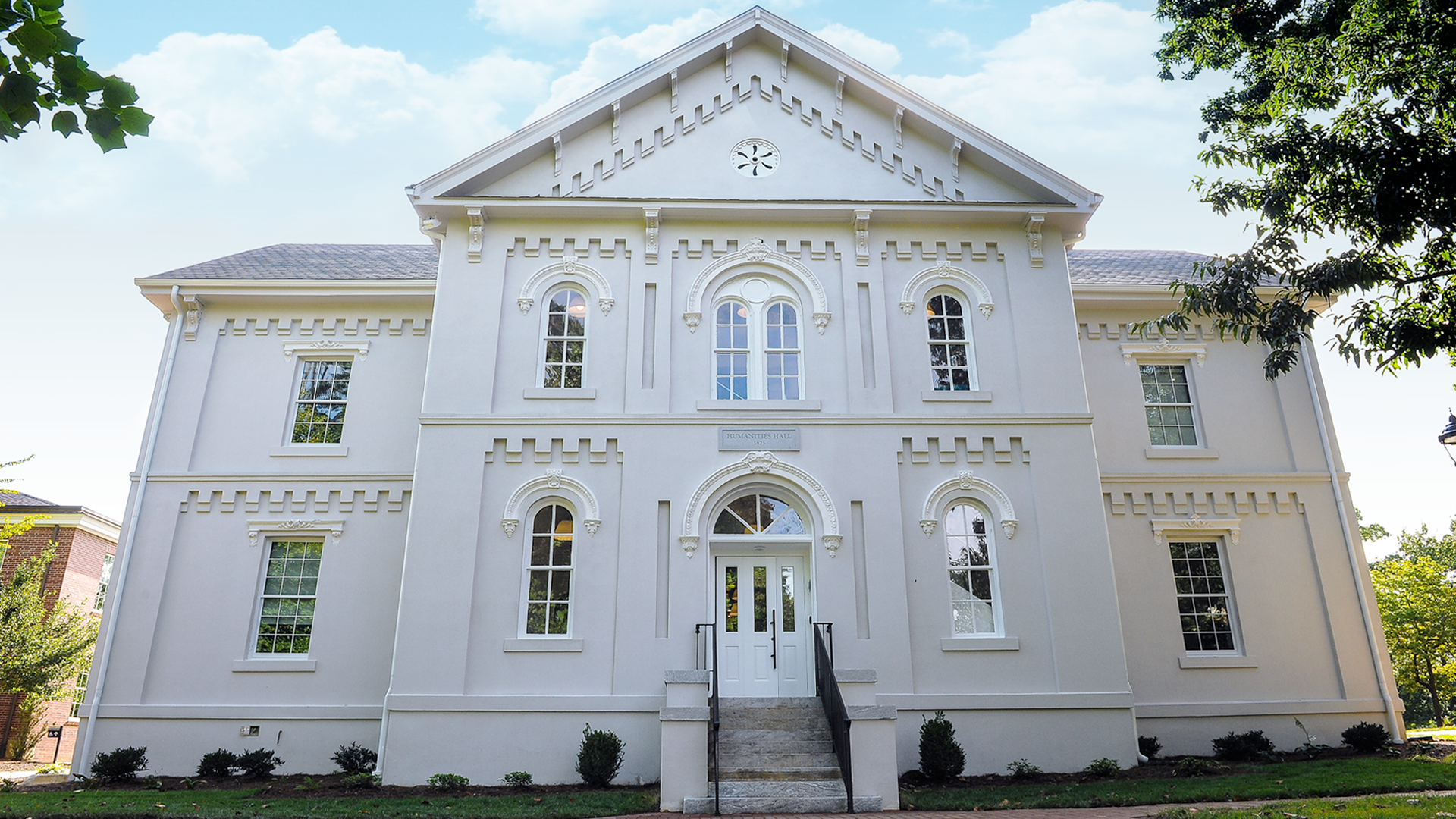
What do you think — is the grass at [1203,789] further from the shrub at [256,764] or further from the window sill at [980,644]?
the shrub at [256,764]

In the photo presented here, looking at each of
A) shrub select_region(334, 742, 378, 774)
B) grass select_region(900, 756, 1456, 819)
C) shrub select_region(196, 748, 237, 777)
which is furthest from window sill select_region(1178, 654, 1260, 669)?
shrub select_region(196, 748, 237, 777)

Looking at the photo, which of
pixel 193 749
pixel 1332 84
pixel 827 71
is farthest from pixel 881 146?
pixel 193 749

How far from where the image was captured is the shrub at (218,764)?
1184cm

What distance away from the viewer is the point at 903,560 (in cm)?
1169

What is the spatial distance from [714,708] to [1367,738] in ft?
31.3

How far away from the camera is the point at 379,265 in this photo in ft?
52.3

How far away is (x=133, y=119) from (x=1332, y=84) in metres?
11.5

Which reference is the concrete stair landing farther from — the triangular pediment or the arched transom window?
the triangular pediment

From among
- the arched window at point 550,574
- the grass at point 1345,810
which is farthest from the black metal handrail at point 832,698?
the arched window at point 550,574

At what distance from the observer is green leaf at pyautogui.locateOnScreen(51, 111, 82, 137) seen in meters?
3.71

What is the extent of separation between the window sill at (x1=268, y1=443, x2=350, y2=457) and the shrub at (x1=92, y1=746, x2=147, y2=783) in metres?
4.48

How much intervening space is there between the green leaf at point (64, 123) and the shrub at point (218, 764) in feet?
35.4

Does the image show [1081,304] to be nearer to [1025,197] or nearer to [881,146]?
[1025,197]

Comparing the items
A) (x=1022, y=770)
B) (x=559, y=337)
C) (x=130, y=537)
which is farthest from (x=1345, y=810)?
(x=130, y=537)
